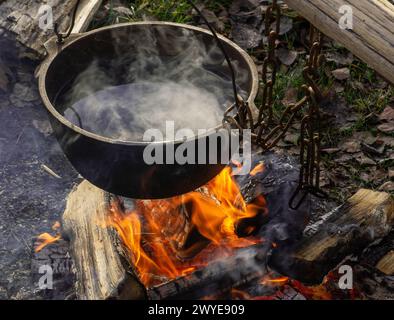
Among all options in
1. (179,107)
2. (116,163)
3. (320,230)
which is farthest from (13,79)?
(320,230)

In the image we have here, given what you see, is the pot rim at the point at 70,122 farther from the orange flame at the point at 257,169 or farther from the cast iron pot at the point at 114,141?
the orange flame at the point at 257,169

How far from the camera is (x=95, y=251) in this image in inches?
120

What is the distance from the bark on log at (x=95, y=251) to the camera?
9.11 feet

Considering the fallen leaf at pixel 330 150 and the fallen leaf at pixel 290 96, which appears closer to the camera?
the fallen leaf at pixel 330 150

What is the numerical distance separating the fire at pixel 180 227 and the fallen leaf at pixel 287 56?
1654 millimetres

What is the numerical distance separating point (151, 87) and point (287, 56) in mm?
1903

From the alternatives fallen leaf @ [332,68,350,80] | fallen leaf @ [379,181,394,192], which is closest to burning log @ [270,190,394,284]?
fallen leaf @ [379,181,394,192]

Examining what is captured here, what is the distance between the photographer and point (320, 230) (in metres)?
3.12

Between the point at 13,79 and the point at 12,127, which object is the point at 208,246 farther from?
the point at 13,79

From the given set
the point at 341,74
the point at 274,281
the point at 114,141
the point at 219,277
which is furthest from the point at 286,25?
the point at 114,141

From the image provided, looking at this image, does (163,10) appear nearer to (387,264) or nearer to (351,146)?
(351,146)

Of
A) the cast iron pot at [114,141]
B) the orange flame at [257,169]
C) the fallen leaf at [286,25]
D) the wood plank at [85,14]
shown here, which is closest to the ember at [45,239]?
the cast iron pot at [114,141]

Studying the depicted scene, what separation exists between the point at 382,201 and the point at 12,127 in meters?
2.62

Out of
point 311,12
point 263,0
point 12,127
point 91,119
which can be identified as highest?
point 311,12
